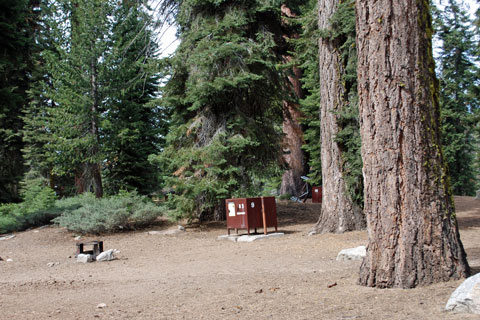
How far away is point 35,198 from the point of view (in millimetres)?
16859

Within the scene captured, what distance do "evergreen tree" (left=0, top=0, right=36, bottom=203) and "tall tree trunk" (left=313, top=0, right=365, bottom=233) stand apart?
13773mm

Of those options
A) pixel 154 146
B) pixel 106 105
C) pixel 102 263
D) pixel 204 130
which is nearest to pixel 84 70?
pixel 106 105

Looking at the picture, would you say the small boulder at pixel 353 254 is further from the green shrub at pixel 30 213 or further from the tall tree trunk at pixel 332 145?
the green shrub at pixel 30 213

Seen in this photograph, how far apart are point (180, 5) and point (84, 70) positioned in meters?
5.30

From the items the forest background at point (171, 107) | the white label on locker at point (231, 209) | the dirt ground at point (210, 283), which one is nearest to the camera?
the dirt ground at point (210, 283)

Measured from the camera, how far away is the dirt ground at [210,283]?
429 cm

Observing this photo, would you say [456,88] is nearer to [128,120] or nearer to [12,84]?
[128,120]

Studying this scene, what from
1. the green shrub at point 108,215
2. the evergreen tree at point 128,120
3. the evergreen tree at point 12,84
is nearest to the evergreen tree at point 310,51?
the evergreen tree at point 128,120

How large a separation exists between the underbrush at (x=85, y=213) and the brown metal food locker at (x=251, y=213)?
359 centimetres

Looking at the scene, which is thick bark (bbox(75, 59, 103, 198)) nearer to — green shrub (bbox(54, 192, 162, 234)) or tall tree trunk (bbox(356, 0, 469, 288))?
green shrub (bbox(54, 192, 162, 234))

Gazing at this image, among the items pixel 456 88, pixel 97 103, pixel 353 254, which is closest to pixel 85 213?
pixel 97 103

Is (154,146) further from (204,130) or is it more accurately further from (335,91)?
(335,91)

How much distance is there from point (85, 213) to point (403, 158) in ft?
36.8

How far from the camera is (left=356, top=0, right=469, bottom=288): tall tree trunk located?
4648mm
